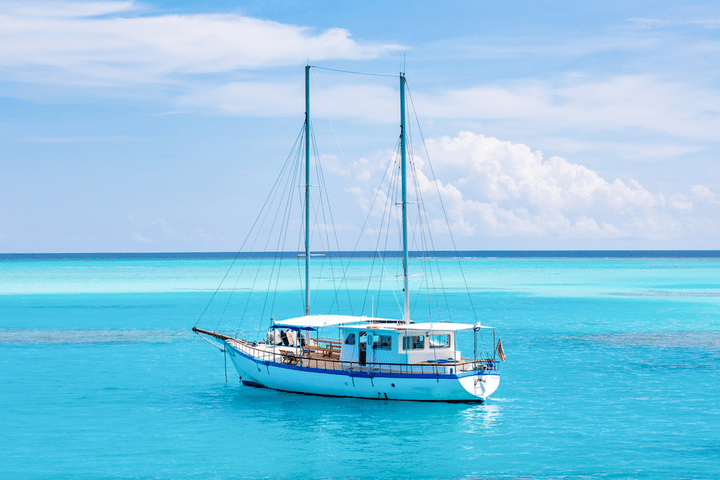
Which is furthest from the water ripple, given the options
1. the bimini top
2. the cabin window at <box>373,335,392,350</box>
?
the cabin window at <box>373,335,392,350</box>

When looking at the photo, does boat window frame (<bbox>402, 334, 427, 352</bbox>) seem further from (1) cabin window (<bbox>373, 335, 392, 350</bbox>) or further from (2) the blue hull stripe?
(2) the blue hull stripe

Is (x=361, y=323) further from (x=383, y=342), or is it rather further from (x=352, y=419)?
(x=352, y=419)

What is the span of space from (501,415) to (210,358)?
28.1 meters

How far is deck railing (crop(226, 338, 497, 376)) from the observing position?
129 ft

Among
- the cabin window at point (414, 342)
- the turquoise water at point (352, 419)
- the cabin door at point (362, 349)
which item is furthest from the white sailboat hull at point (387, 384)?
the cabin window at point (414, 342)

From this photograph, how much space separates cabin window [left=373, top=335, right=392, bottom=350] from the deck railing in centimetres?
95

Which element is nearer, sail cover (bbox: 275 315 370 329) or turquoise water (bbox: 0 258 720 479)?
turquoise water (bbox: 0 258 720 479)

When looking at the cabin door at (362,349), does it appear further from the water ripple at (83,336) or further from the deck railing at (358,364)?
the water ripple at (83,336)

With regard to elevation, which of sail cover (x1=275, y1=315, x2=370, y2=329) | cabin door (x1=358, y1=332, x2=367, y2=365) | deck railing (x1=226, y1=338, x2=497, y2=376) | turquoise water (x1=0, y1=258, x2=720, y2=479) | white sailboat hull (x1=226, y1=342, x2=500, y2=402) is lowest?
turquoise water (x1=0, y1=258, x2=720, y2=479)

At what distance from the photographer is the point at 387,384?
130 feet

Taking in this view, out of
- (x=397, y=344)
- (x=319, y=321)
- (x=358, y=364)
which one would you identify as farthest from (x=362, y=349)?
(x=319, y=321)

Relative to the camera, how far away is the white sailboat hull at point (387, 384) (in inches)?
1537

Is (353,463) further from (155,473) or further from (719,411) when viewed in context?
(719,411)

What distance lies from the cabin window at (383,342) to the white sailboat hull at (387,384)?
1.36 meters
